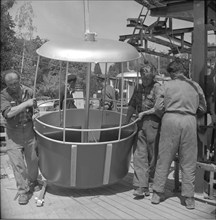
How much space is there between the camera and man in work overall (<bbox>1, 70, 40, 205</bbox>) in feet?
11.9

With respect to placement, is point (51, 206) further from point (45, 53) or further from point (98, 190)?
point (45, 53)

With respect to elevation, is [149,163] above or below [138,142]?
below

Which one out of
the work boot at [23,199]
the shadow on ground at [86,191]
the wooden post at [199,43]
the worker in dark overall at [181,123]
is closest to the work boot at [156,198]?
the worker in dark overall at [181,123]

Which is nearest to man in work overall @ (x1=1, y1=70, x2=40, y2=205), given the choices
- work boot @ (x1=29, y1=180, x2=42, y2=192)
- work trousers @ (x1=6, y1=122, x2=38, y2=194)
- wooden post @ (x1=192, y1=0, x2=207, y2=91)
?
work trousers @ (x1=6, y1=122, x2=38, y2=194)

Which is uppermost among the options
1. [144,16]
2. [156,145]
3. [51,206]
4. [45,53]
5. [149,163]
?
[144,16]

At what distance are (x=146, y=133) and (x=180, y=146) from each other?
21.1 inches

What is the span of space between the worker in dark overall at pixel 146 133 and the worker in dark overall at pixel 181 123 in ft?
0.91

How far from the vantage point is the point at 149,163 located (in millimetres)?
3996

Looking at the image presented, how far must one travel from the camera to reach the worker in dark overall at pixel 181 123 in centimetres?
337

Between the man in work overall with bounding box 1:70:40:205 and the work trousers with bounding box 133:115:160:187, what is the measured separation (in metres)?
1.37

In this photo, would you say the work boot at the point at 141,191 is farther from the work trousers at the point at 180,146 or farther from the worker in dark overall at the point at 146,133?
the work trousers at the point at 180,146

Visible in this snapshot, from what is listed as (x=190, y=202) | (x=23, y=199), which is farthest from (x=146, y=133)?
(x=23, y=199)

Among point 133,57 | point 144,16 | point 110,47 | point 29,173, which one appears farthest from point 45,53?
point 144,16

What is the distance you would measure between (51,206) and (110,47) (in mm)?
2004
